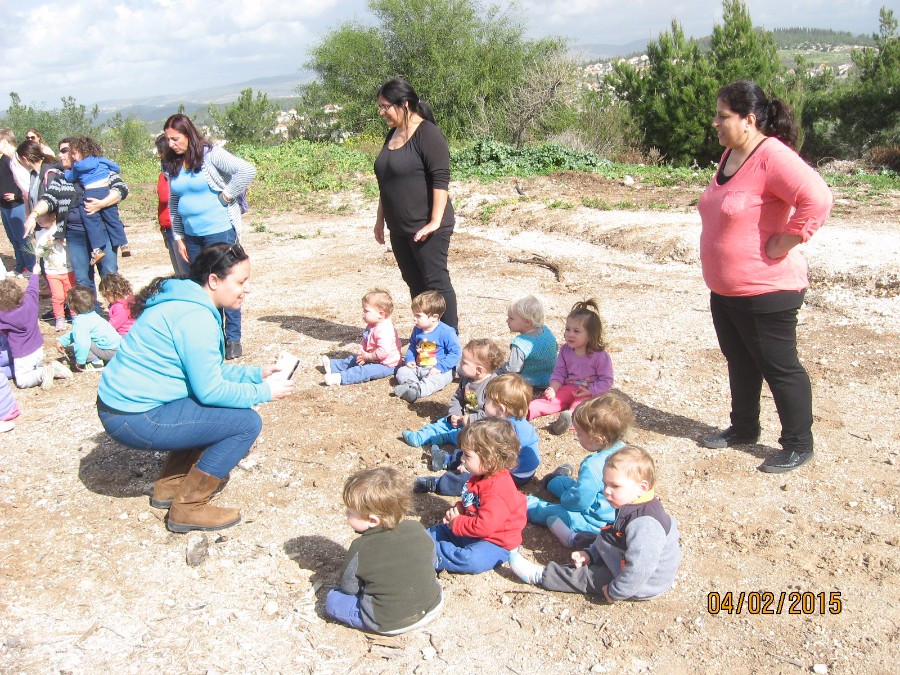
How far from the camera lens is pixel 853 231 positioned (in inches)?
350

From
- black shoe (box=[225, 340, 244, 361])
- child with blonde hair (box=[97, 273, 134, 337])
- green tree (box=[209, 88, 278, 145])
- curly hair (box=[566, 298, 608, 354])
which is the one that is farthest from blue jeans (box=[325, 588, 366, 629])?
green tree (box=[209, 88, 278, 145])

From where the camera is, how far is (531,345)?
5086mm

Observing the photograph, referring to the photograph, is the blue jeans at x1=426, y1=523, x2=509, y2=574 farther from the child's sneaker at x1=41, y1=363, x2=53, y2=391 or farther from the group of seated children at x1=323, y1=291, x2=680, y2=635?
the child's sneaker at x1=41, y1=363, x2=53, y2=391

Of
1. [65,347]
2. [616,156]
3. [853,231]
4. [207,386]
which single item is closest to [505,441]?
[207,386]

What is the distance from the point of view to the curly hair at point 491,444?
10.5 feet

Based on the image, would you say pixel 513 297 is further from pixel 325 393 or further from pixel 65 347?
pixel 65 347

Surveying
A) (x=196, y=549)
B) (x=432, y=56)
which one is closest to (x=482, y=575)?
(x=196, y=549)

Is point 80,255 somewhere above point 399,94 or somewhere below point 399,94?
below

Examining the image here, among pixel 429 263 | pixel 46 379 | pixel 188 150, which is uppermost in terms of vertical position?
pixel 188 150

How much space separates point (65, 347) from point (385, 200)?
3.41 m

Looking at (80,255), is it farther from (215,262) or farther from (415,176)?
(215,262)

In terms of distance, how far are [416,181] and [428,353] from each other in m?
1.25

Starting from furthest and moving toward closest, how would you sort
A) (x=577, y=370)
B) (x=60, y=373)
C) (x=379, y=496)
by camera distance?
(x=60, y=373), (x=577, y=370), (x=379, y=496)

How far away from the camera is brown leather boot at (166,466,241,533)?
3705 millimetres
